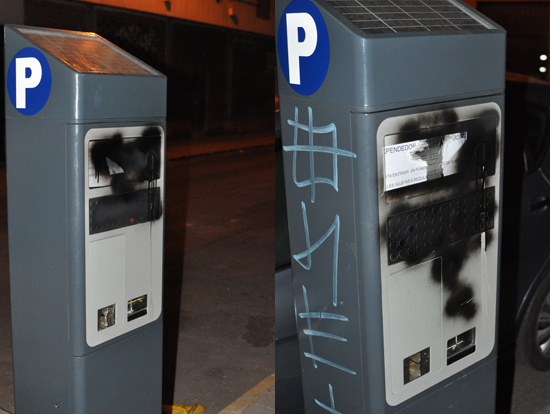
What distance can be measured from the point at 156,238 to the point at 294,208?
40.4 inches

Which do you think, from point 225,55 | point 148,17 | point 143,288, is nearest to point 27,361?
point 143,288

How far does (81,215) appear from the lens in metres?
2.67

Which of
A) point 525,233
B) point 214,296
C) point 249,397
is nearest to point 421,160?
point 525,233

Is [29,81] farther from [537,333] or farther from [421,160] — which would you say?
[537,333]

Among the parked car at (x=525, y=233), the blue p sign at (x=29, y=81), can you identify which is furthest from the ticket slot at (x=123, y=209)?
the parked car at (x=525, y=233)

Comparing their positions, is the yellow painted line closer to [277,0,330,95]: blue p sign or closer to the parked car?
the parked car

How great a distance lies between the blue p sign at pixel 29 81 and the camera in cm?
268

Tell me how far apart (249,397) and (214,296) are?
2034mm

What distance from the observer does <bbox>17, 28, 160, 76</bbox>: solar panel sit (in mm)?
2729

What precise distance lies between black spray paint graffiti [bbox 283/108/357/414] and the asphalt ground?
72.2 inches

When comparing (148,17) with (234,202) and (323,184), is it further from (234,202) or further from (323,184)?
(323,184)

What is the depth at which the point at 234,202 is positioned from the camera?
10578 millimetres

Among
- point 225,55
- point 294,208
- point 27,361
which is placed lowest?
point 27,361

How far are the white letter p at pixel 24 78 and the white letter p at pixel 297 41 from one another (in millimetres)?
1194
